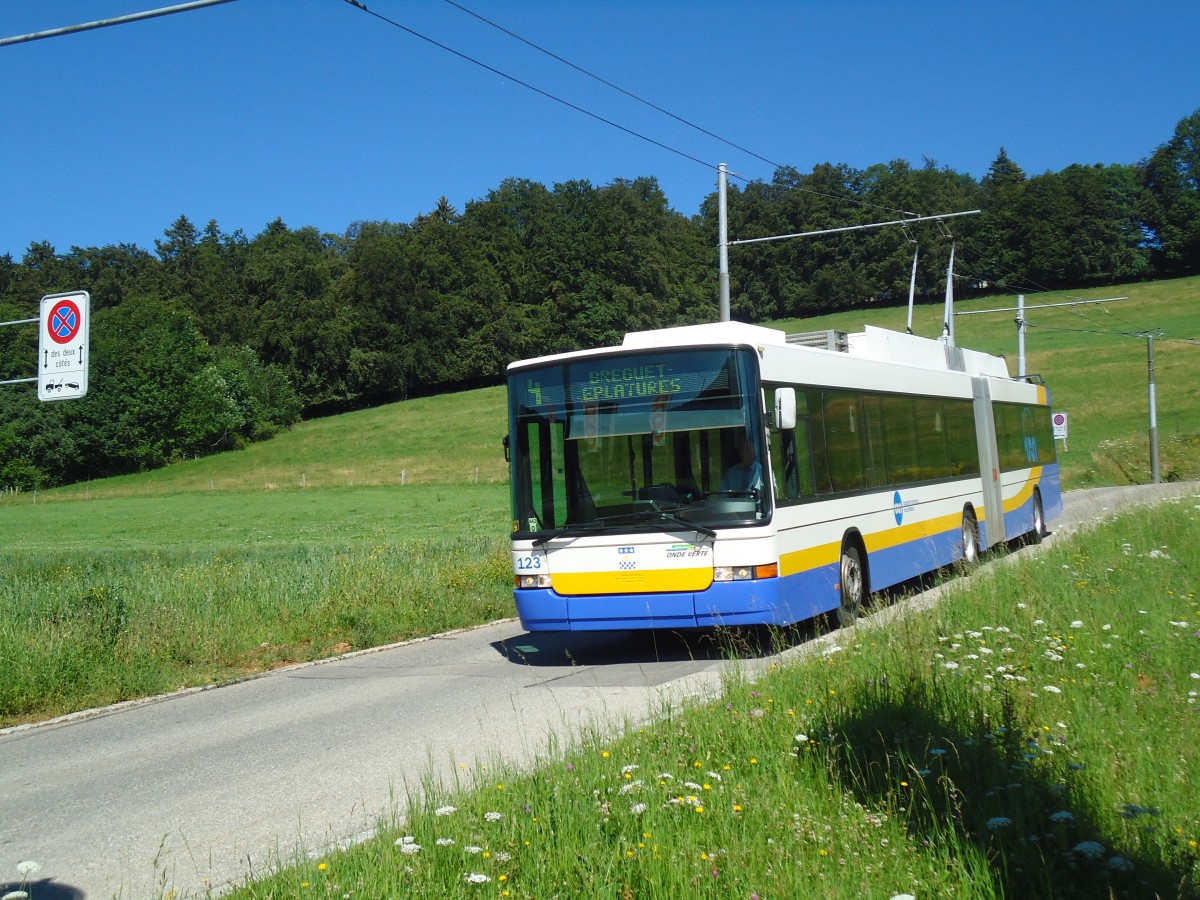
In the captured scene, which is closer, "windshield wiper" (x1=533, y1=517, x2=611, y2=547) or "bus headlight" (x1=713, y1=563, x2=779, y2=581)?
"bus headlight" (x1=713, y1=563, x2=779, y2=581)

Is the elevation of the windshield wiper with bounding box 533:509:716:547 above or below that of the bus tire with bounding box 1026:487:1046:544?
above

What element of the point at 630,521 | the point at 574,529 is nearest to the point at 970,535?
the point at 630,521

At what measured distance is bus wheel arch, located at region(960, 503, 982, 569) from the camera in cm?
1686

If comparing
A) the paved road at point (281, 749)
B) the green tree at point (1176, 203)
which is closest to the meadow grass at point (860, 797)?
the paved road at point (281, 749)

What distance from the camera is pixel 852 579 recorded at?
12586 mm

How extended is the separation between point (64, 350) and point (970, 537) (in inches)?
556

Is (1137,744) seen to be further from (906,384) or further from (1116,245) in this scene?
(1116,245)

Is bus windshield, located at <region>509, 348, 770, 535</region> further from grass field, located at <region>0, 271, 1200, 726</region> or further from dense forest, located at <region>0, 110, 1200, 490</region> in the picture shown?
dense forest, located at <region>0, 110, 1200, 490</region>

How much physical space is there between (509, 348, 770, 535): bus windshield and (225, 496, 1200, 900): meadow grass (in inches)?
121

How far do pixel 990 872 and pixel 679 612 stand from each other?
21.6 ft

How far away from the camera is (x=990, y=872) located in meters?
3.96

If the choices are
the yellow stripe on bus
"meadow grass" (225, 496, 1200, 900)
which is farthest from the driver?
"meadow grass" (225, 496, 1200, 900)

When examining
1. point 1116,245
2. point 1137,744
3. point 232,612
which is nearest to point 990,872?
point 1137,744

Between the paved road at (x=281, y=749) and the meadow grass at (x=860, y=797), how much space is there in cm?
62
